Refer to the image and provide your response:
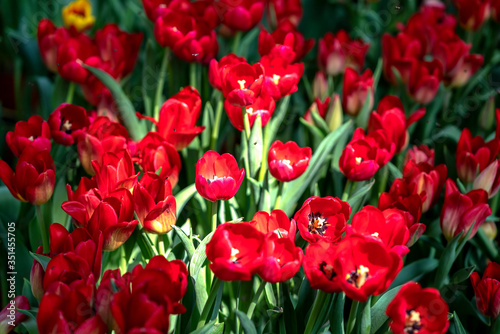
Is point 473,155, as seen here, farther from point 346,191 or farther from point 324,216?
point 324,216

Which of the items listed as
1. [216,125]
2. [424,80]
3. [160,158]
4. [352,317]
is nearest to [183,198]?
[160,158]

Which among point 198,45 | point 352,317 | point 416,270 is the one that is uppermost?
point 198,45

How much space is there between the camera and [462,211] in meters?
0.69

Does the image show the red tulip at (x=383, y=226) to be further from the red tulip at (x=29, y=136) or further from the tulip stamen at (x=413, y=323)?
the red tulip at (x=29, y=136)

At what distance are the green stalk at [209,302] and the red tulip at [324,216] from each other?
11 cm

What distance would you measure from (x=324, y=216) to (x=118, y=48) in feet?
1.80

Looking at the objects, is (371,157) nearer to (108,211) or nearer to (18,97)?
(108,211)

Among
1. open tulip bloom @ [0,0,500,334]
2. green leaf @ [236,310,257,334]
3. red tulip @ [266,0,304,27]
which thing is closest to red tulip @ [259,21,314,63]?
open tulip bloom @ [0,0,500,334]

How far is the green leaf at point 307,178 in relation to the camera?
775 mm

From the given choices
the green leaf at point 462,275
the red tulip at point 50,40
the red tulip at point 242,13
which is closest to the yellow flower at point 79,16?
the red tulip at point 50,40

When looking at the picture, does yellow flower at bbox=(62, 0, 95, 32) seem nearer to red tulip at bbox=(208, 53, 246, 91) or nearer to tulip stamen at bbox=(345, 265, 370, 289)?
red tulip at bbox=(208, 53, 246, 91)

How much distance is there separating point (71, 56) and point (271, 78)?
15.5 inches

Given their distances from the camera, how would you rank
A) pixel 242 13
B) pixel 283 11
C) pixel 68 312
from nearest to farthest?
pixel 68 312
pixel 242 13
pixel 283 11

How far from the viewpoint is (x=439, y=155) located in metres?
0.99
